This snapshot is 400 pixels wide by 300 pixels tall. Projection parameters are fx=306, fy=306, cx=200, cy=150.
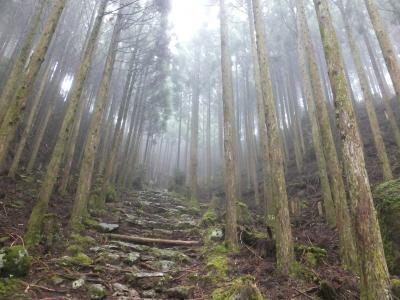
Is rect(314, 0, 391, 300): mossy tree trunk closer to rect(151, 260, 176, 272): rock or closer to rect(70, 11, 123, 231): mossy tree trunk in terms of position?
rect(151, 260, 176, 272): rock

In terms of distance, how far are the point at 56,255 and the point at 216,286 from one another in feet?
10.4

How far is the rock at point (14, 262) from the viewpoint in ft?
14.6

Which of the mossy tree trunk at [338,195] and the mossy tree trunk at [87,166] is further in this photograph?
the mossy tree trunk at [87,166]

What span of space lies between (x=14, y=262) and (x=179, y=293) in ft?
8.44

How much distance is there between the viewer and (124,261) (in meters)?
6.44

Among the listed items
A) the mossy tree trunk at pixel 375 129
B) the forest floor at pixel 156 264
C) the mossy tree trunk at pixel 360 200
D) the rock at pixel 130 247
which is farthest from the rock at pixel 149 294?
the mossy tree trunk at pixel 375 129

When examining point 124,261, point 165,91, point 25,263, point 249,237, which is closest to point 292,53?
point 165,91

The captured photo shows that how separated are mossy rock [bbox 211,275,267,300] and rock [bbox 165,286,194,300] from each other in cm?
42

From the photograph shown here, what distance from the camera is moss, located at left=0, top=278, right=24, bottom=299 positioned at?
396cm

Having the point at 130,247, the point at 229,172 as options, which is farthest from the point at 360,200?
the point at 130,247

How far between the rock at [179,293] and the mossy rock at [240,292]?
420mm

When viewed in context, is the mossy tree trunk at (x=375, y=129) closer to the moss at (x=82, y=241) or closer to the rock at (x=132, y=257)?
the rock at (x=132, y=257)

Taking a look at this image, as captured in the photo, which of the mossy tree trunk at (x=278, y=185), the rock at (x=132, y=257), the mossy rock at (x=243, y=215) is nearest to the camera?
the mossy tree trunk at (x=278, y=185)

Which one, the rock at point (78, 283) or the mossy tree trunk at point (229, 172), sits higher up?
the mossy tree trunk at point (229, 172)
